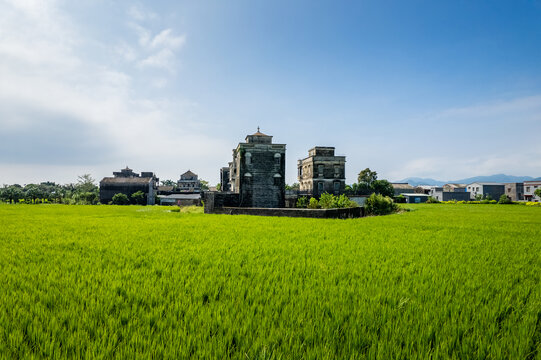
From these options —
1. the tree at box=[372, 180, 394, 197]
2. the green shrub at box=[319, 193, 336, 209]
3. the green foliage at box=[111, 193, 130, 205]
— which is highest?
the tree at box=[372, 180, 394, 197]

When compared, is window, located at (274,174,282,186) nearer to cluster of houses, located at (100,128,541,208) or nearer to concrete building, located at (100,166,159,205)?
cluster of houses, located at (100,128,541,208)

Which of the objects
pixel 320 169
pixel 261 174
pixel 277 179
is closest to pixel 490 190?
pixel 320 169

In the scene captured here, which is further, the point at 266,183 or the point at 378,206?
the point at 266,183

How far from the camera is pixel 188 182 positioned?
81438mm

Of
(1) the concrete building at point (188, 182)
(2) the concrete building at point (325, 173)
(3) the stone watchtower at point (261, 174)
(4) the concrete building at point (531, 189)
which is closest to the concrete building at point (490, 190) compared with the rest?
(4) the concrete building at point (531, 189)

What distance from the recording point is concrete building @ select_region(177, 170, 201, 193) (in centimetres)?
8062

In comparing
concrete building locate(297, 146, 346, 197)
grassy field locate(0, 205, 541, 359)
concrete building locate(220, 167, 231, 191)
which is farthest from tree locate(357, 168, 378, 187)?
grassy field locate(0, 205, 541, 359)

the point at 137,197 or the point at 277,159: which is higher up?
the point at 277,159

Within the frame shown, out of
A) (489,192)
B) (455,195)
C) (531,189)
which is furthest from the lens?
(489,192)

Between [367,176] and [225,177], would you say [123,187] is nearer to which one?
[225,177]

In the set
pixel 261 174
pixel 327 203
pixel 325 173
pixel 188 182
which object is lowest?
pixel 327 203

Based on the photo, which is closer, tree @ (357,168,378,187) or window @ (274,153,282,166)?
window @ (274,153,282,166)

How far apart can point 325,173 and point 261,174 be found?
1609 centimetres

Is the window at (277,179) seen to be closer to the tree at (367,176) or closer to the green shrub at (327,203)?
the green shrub at (327,203)
